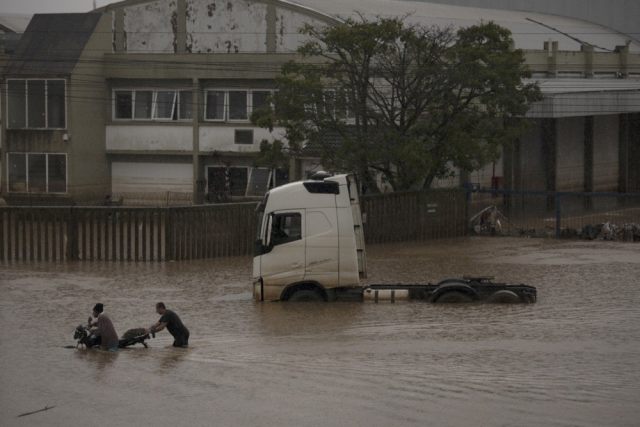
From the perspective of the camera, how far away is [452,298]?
21281mm

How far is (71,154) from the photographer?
146 ft

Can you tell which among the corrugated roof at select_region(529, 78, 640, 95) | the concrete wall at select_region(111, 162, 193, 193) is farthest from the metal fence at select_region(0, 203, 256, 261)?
the corrugated roof at select_region(529, 78, 640, 95)

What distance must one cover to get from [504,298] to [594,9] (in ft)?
174

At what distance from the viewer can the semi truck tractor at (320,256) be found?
2112 cm

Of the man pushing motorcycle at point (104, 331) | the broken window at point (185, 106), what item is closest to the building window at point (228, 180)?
the broken window at point (185, 106)

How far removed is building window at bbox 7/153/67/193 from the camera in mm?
44594

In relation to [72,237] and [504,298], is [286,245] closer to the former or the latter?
[504,298]

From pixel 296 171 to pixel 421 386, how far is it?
30.7 meters

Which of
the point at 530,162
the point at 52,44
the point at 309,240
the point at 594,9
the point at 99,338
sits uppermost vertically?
the point at 594,9

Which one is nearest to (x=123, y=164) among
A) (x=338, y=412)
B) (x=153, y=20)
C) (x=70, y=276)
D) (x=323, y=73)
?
(x=153, y=20)

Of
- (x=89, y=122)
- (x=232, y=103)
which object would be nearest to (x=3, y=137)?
(x=89, y=122)

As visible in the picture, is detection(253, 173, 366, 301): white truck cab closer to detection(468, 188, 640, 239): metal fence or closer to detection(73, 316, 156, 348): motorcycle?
detection(73, 316, 156, 348): motorcycle

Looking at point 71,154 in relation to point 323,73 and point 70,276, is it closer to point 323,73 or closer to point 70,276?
point 323,73

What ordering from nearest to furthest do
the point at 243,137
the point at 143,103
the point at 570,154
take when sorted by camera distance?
the point at 243,137 → the point at 143,103 → the point at 570,154
